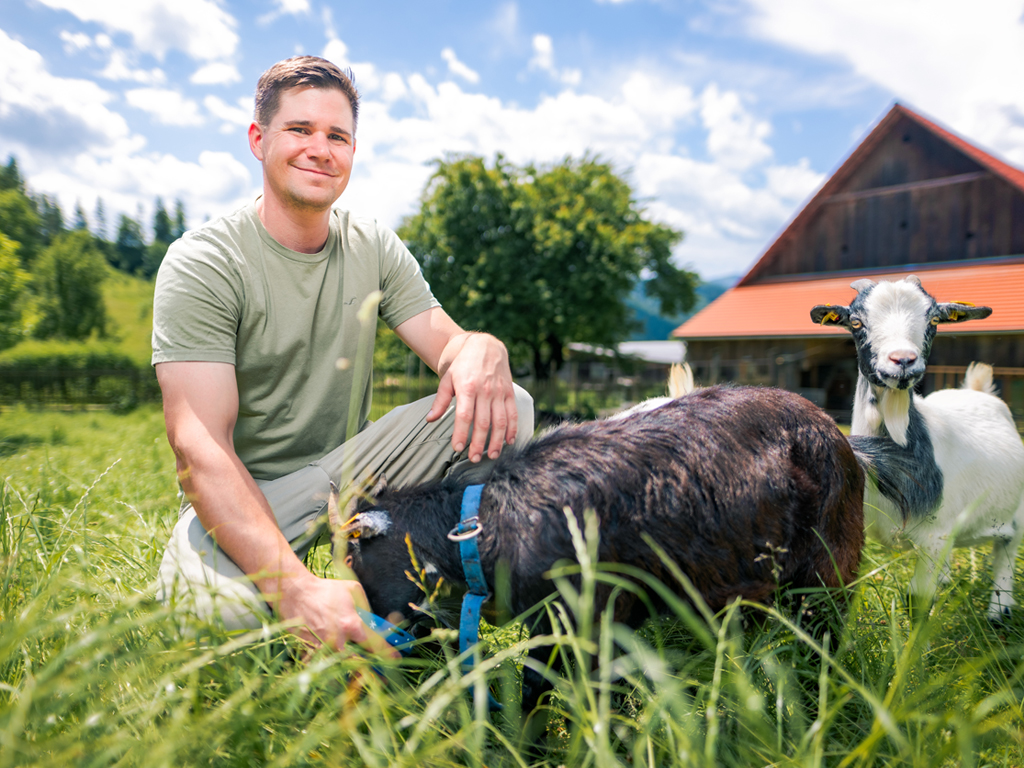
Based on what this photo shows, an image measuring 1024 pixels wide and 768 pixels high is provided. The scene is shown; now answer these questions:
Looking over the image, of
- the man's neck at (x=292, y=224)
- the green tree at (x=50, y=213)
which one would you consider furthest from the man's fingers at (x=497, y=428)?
the green tree at (x=50, y=213)

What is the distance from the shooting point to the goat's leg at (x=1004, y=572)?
7.95 ft

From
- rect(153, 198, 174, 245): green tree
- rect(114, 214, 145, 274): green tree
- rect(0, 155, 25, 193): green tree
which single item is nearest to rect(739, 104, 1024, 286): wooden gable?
rect(0, 155, 25, 193): green tree

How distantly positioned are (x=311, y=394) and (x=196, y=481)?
0.73 meters

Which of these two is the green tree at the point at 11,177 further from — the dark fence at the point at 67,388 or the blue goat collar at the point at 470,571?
the blue goat collar at the point at 470,571

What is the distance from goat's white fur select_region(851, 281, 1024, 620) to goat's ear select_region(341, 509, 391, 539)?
6.40ft

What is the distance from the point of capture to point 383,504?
6.34ft

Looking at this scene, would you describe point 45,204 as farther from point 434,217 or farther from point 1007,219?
point 1007,219

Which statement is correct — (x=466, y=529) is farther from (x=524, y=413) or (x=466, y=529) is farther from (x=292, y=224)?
(x=292, y=224)

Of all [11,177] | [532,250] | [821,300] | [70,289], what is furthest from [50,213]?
[821,300]

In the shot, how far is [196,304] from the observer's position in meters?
2.16

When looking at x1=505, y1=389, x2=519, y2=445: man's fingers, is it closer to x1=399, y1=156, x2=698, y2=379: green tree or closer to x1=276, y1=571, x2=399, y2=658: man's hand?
x1=276, y1=571, x2=399, y2=658: man's hand

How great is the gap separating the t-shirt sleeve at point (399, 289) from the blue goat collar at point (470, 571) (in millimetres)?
1229

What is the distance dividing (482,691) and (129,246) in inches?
4013

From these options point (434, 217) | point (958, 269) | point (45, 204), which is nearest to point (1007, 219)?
point (958, 269)
